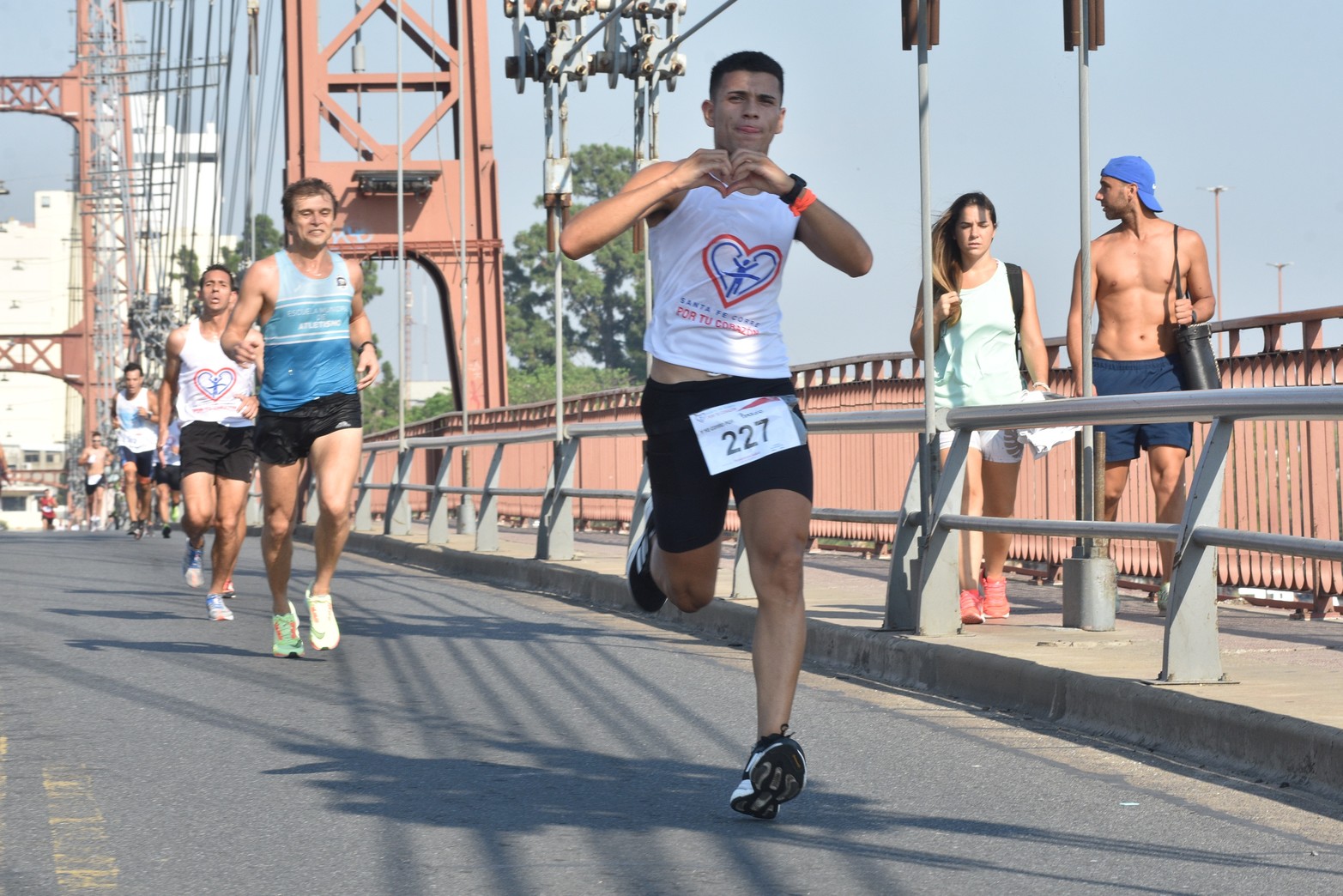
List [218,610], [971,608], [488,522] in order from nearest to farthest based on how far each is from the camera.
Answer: [971,608] → [218,610] → [488,522]

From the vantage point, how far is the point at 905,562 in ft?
27.1

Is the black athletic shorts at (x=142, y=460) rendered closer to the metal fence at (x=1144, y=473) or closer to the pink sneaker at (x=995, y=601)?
the metal fence at (x=1144, y=473)

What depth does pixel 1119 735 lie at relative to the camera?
6289 mm

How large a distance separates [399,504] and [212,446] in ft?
26.6

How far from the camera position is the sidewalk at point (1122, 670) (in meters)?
5.61

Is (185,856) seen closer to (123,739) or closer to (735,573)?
(123,739)

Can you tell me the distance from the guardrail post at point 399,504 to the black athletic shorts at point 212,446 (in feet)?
25.0

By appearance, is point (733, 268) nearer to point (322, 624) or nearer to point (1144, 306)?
point (322, 624)

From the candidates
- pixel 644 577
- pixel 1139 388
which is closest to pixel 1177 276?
pixel 1139 388

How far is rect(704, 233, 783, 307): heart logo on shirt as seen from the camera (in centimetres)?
532

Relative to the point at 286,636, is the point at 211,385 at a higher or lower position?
higher

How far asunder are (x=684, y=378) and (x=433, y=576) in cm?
993

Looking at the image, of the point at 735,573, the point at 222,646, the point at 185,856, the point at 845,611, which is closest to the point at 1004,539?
the point at 845,611

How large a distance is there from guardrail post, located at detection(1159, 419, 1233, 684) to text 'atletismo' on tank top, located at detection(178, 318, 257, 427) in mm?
6599
